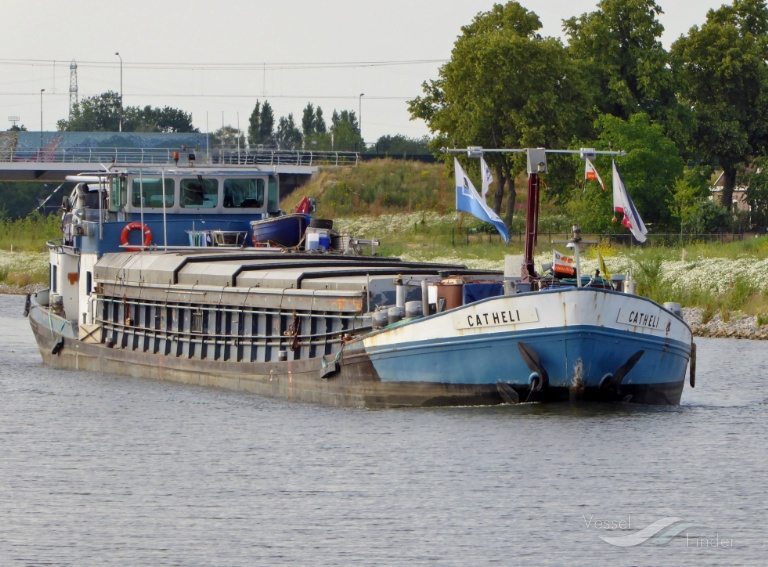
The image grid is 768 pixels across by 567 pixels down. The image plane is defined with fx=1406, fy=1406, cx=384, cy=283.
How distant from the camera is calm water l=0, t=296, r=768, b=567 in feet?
55.5

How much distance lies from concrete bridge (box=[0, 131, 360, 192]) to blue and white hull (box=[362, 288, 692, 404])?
53233 millimetres

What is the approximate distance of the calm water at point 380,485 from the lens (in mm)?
16906

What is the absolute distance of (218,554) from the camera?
16703mm

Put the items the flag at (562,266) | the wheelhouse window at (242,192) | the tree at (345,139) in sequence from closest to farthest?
1. the flag at (562,266)
2. the wheelhouse window at (242,192)
3. the tree at (345,139)

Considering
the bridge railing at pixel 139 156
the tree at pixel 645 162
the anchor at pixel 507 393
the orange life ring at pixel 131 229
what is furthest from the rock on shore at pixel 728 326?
the bridge railing at pixel 139 156

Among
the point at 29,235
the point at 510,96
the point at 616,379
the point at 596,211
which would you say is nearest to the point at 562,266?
the point at 616,379

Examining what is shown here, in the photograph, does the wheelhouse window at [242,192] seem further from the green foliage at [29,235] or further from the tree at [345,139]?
the tree at [345,139]

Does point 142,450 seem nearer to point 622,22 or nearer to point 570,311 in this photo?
point 570,311

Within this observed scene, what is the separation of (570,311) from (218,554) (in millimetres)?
8372

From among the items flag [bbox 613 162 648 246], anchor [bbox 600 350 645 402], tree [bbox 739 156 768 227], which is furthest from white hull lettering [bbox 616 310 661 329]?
tree [bbox 739 156 768 227]

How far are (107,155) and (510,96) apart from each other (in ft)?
129

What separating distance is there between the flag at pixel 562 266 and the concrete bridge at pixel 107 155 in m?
52.5

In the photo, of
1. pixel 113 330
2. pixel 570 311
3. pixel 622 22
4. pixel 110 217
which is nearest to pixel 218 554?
pixel 570 311

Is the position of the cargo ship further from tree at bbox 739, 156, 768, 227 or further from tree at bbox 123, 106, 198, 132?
tree at bbox 123, 106, 198, 132
